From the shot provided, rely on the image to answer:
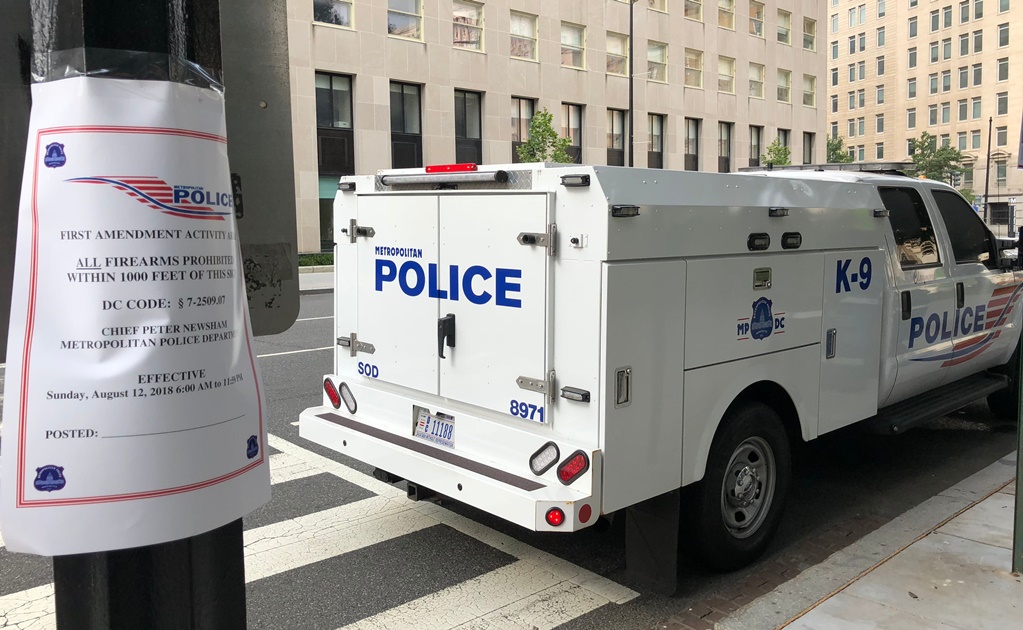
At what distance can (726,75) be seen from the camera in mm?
47500

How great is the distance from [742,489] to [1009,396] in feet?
15.7

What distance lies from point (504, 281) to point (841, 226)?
7.80 feet

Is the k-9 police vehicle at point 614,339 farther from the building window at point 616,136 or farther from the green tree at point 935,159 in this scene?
the green tree at point 935,159

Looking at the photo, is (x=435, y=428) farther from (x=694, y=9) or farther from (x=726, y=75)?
(x=726, y=75)

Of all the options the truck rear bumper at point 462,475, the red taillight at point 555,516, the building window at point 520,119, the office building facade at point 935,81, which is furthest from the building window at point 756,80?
the red taillight at point 555,516

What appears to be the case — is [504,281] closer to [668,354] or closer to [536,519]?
[668,354]

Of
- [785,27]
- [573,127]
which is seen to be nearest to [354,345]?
[573,127]

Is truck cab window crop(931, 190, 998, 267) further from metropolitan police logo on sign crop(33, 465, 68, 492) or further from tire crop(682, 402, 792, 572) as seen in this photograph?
metropolitan police logo on sign crop(33, 465, 68, 492)

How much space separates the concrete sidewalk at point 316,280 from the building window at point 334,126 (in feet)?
17.0

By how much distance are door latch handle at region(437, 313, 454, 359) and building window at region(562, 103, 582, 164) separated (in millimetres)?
35053

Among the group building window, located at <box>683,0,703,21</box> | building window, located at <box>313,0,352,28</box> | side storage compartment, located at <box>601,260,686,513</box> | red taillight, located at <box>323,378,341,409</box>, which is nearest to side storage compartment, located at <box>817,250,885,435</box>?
side storage compartment, located at <box>601,260,686,513</box>

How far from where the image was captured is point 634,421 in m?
4.02

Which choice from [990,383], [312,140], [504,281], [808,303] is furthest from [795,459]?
[312,140]

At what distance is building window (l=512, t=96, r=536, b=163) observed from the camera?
36844 mm
